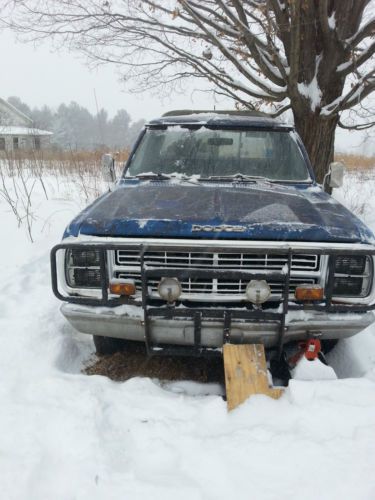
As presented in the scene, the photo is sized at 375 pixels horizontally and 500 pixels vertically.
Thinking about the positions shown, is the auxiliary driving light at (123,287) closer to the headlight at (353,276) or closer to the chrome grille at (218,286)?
the chrome grille at (218,286)

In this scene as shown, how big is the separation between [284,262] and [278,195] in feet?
2.45

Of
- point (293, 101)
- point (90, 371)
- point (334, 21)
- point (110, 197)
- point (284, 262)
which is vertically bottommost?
point (90, 371)

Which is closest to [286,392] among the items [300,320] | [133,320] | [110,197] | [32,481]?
[300,320]

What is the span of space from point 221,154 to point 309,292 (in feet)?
5.74

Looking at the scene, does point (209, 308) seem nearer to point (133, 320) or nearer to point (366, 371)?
point (133, 320)

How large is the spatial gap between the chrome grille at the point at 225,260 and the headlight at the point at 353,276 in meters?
0.16

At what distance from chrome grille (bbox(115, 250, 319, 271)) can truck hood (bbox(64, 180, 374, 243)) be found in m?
0.12

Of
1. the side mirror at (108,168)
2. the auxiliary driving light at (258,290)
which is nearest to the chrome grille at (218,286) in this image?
the auxiliary driving light at (258,290)

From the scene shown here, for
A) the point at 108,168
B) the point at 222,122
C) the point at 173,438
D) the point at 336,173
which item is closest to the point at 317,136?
the point at 336,173

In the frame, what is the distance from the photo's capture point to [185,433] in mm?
2033

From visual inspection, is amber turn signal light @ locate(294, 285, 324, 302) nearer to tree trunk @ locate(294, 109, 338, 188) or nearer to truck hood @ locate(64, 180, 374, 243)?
truck hood @ locate(64, 180, 374, 243)

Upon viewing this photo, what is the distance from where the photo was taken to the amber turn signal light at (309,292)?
7.75ft

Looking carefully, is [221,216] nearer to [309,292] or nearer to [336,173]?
[309,292]

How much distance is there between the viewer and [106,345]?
2.93m
